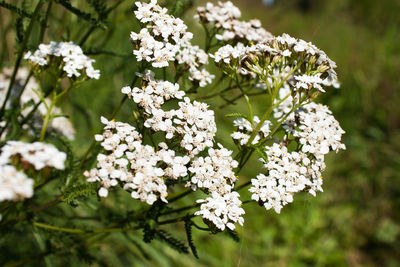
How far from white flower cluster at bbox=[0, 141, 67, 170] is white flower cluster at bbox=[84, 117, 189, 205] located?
6.7 inches

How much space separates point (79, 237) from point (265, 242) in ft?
9.24

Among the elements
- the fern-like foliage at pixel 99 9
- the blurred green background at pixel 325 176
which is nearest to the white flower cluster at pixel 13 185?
the fern-like foliage at pixel 99 9

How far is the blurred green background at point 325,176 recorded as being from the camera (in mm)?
3164

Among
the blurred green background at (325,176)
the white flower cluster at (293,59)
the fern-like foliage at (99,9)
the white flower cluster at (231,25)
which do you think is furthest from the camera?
the blurred green background at (325,176)

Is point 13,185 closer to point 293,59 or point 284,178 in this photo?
point 284,178

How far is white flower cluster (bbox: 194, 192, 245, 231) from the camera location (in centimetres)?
145

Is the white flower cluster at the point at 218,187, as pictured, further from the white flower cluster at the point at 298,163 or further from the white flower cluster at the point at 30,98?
the white flower cluster at the point at 30,98

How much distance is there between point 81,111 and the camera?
10.0 feet

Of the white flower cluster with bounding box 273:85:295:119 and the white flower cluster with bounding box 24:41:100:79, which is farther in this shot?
the white flower cluster with bounding box 273:85:295:119

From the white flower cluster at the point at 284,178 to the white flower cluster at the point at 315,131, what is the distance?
5 centimetres

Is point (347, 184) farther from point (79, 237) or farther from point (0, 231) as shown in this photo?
point (0, 231)

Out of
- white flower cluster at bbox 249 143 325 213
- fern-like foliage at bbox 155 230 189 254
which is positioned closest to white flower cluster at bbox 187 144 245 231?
white flower cluster at bbox 249 143 325 213

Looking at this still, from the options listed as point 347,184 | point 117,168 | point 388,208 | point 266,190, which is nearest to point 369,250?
point 388,208

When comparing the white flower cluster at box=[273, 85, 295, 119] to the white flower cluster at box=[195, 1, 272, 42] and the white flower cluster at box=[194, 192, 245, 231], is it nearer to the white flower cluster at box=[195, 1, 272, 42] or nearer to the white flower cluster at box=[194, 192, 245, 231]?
the white flower cluster at box=[195, 1, 272, 42]
